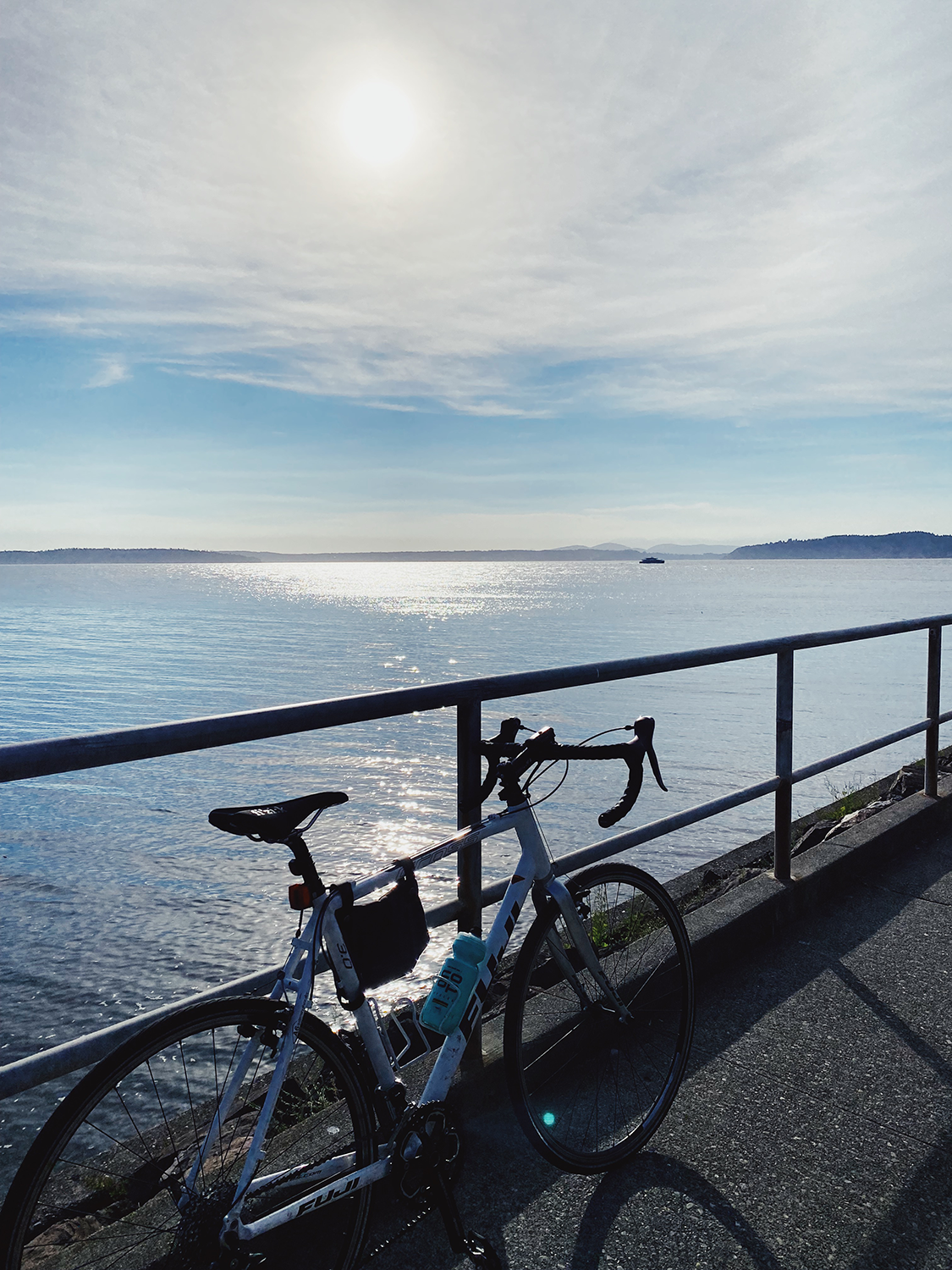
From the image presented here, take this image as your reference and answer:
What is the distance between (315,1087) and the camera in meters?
3.15

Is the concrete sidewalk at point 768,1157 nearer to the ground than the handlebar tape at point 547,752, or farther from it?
nearer to the ground

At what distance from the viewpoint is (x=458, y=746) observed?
8.98ft

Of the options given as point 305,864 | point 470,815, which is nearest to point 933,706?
point 470,815

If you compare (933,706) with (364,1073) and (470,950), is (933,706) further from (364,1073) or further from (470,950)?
(364,1073)

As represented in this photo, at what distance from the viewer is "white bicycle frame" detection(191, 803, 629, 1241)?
1.86 metres

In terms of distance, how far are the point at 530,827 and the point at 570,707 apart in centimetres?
2177

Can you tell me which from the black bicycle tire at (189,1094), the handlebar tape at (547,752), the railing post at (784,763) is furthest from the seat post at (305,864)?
the railing post at (784,763)

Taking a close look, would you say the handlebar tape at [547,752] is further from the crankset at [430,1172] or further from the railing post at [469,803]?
the crankset at [430,1172]

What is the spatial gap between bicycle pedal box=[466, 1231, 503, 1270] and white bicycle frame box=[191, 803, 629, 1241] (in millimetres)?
289

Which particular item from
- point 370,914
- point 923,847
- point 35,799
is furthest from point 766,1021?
point 35,799

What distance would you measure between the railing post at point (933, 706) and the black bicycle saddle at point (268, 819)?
4697 mm

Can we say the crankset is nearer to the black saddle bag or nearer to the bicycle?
the bicycle

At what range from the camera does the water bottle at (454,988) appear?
2.26 metres

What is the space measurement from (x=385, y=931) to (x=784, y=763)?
2941 millimetres
